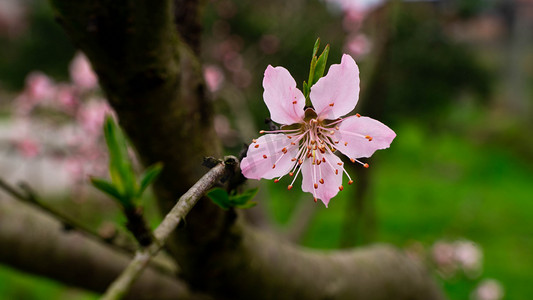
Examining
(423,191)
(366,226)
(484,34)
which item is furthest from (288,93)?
(484,34)

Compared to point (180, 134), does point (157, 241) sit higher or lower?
lower

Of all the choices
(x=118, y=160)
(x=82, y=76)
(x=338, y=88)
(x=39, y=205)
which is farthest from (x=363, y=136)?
(x=82, y=76)

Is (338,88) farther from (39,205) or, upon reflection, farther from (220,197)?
(39,205)

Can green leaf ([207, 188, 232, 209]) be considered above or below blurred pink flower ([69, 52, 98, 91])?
below

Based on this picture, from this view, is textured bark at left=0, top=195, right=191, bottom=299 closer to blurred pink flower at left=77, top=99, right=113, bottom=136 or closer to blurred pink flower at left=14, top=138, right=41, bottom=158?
blurred pink flower at left=77, top=99, right=113, bottom=136

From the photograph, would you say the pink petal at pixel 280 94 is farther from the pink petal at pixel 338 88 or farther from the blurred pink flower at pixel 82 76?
the blurred pink flower at pixel 82 76

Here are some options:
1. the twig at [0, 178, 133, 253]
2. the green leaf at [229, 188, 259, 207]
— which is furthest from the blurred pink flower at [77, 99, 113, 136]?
the green leaf at [229, 188, 259, 207]
